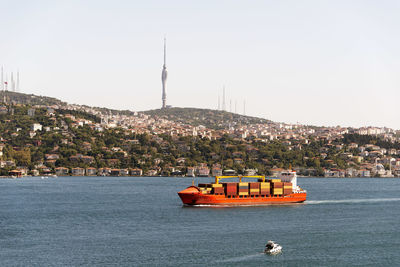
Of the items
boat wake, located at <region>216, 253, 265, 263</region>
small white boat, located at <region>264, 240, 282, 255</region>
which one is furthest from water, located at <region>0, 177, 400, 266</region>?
small white boat, located at <region>264, 240, 282, 255</region>

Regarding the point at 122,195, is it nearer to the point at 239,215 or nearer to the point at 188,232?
the point at 239,215

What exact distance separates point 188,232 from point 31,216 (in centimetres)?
2165

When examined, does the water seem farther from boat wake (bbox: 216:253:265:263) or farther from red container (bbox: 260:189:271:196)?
red container (bbox: 260:189:271:196)

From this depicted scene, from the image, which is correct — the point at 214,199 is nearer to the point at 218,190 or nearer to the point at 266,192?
the point at 218,190

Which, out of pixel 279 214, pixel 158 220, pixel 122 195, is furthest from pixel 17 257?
pixel 122 195

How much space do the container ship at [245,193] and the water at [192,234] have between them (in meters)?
1.67

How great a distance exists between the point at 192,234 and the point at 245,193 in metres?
25.6

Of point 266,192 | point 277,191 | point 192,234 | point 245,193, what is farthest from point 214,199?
point 192,234

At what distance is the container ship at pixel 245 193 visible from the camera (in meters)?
77.3

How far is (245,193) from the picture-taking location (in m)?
80.5

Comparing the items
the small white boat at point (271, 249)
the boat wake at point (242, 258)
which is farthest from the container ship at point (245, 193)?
the boat wake at point (242, 258)

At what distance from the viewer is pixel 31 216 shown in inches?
2734

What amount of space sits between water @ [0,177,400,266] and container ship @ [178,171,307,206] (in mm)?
1667

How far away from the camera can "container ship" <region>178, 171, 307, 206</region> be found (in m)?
77.3
